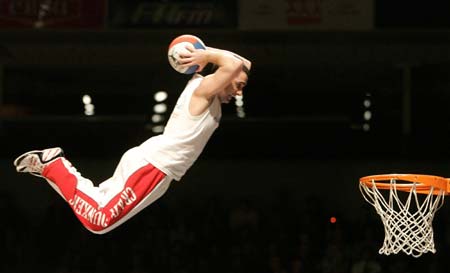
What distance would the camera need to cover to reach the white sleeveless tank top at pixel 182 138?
7508 mm

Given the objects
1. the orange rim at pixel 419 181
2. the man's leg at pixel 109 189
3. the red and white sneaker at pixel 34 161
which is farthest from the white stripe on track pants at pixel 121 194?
the orange rim at pixel 419 181

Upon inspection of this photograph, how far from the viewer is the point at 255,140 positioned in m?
14.7

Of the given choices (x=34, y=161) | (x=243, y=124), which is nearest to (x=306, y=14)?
(x=243, y=124)

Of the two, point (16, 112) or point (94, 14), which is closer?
point (94, 14)

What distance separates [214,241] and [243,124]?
1.93 meters

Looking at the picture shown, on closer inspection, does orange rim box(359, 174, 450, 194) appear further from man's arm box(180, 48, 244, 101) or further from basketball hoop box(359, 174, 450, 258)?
man's arm box(180, 48, 244, 101)

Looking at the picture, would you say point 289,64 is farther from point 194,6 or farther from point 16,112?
point 16,112

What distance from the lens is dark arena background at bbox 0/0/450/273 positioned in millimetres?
12812

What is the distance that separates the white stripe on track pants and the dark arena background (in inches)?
210

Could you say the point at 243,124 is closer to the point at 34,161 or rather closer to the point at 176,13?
the point at 176,13

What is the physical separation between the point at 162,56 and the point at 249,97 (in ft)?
4.53

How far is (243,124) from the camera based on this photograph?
Answer: 47.8 feet

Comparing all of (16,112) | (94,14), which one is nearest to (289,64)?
(94,14)

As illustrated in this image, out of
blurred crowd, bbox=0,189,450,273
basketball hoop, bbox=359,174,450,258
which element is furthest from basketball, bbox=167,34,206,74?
blurred crowd, bbox=0,189,450,273
